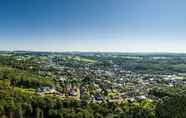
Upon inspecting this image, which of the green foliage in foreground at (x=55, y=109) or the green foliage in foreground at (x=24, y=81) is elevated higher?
the green foliage in foreground at (x=24, y=81)

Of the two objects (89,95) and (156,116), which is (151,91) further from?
(156,116)

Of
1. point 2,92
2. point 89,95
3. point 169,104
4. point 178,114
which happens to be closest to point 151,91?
point 89,95

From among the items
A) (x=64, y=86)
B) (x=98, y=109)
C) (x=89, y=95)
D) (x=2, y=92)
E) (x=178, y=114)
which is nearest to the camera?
(x=178, y=114)

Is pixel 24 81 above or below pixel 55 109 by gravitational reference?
above

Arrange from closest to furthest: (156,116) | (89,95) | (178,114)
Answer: (178,114) → (156,116) → (89,95)

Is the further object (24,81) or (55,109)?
(24,81)

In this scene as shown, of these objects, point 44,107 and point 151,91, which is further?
point 151,91

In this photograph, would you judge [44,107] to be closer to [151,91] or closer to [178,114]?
[178,114]

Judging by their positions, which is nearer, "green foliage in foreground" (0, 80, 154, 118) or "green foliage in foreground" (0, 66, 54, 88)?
"green foliage in foreground" (0, 80, 154, 118)

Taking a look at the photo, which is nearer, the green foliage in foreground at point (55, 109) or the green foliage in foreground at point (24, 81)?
the green foliage in foreground at point (55, 109)

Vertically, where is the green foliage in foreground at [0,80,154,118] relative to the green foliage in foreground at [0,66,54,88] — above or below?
below
